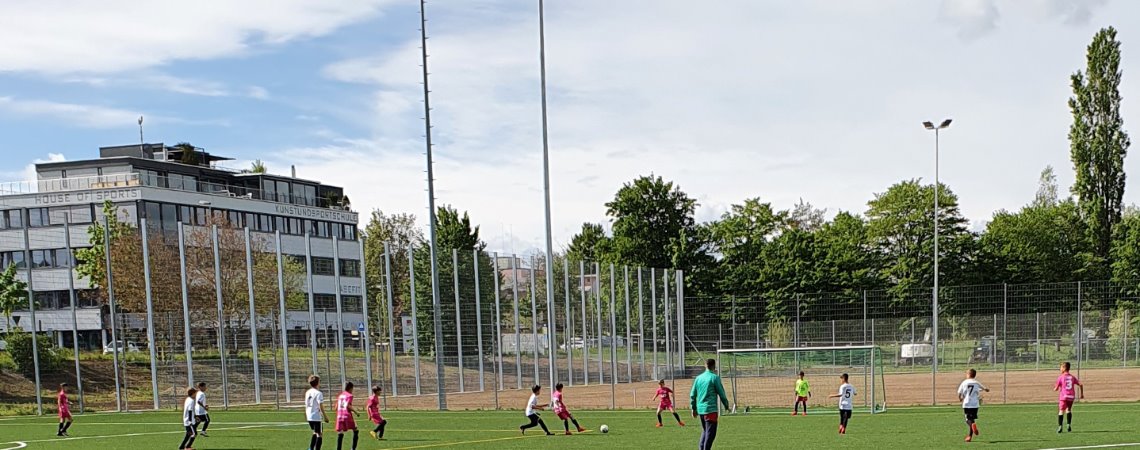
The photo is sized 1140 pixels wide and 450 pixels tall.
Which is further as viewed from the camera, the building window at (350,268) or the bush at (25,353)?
the building window at (350,268)

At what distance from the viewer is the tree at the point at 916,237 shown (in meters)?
81.2

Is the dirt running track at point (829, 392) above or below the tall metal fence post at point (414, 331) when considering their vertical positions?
below

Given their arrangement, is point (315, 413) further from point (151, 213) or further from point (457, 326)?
point (151, 213)

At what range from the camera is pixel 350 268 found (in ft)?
300

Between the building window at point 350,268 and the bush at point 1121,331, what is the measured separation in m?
55.4

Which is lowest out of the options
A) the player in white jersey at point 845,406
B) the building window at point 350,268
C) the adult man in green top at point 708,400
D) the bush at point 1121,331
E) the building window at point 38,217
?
the player in white jersey at point 845,406

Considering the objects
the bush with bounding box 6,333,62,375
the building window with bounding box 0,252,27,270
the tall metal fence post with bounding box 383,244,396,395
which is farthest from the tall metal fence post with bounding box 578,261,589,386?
the building window with bounding box 0,252,27,270

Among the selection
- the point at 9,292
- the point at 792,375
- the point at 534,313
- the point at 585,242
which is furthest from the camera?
the point at 585,242

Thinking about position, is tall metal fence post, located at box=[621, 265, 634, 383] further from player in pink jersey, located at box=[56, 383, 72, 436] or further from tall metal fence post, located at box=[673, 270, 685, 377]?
player in pink jersey, located at box=[56, 383, 72, 436]

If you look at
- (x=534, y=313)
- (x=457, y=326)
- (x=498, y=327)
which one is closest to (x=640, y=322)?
(x=534, y=313)

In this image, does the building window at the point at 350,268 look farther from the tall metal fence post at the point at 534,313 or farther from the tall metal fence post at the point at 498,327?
the tall metal fence post at the point at 498,327

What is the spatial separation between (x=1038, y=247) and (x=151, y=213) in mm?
67924

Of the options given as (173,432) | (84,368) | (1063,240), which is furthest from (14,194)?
(1063,240)

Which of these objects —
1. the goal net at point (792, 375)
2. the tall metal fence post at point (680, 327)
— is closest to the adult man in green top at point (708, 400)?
the goal net at point (792, 375)
